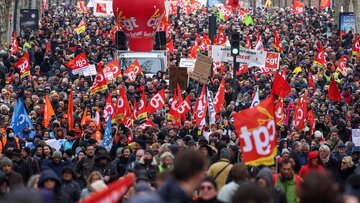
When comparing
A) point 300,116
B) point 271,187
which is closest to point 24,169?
point 271,187

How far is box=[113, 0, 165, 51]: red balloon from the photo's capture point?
3931 centimetres

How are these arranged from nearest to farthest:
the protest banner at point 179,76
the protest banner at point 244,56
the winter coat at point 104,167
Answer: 1. the winter coat at point 104,167
2. the protest banner at point 244,56
3. the protest banner at point 179,76

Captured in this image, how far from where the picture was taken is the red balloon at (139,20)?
3931 centimetres

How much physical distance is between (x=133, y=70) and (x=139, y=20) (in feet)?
28.6

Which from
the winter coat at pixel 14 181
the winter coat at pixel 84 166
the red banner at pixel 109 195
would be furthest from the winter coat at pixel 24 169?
the red banner at pixel 109 195

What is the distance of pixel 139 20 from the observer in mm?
39406

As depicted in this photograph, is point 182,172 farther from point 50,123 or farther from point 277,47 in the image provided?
point 277,47

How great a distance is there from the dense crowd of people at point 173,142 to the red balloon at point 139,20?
3.51 feet

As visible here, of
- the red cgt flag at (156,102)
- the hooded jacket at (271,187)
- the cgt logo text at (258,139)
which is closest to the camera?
the hooded jacket at (271,187)

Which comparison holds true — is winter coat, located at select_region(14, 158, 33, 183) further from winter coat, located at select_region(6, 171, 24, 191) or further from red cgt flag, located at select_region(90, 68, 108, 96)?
red cgt flag, located at select_region(90, 68, 108, 96)

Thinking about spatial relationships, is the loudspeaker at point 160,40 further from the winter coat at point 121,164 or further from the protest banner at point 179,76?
the winter coat at point 121,164

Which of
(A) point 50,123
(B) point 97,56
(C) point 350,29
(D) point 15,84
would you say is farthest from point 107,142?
(C) point 350,29

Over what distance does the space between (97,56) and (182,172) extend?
102 feet

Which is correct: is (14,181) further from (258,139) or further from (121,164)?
(121,164)
